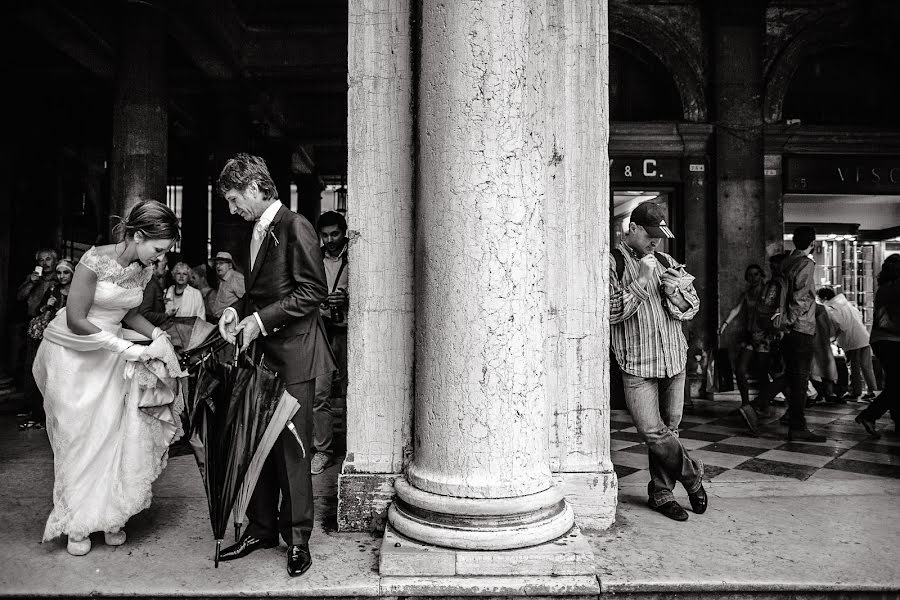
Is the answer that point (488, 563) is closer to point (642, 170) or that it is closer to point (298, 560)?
point (298, 560)

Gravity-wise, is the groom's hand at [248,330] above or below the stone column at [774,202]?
below

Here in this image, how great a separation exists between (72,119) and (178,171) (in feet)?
15.1

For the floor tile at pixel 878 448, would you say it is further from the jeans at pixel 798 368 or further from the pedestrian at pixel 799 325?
the jeans at pixel 798 368

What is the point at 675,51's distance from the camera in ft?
29.1

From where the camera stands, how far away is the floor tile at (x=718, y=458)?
4891 mm

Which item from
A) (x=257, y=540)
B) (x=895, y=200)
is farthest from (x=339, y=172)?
(x=257, y=540)

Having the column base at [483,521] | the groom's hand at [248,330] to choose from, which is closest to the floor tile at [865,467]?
the column base at [483,521]

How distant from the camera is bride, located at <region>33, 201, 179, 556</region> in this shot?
303 cm

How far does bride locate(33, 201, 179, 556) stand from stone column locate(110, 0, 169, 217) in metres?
4.86

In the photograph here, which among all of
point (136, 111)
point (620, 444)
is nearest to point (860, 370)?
point (620, 444)

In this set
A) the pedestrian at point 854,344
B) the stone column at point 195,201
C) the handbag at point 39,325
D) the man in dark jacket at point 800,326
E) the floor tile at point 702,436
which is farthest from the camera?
the stone column at point 195,201

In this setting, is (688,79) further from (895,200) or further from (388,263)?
(388,263)

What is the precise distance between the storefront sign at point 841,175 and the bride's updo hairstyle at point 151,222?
874 cm

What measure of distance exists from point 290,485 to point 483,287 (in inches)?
51.0
